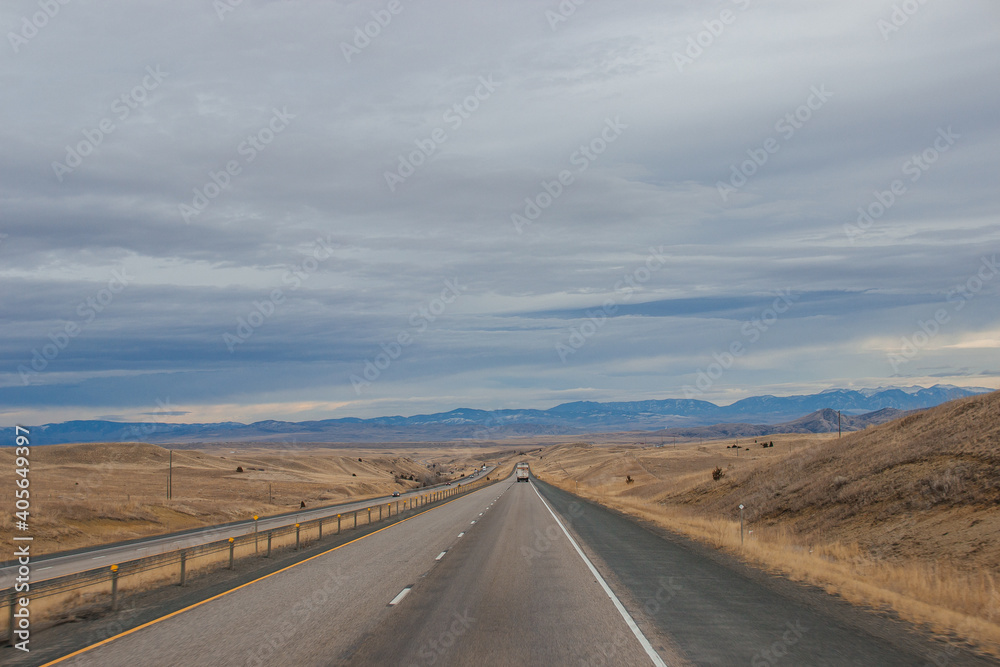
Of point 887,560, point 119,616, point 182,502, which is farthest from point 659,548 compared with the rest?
Answer: point 182,502

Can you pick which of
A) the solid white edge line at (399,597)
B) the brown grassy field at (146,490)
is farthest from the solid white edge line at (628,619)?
the brown grassy field at (146,490)

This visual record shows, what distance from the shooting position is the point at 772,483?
3438cm

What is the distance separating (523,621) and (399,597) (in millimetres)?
2855

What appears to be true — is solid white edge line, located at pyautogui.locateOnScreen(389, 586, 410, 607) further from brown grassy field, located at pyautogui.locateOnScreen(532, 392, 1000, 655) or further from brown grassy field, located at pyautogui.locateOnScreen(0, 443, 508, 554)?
brown grassy field, located at pyautogui.locateOnScreen(0, 443, 508, 554)

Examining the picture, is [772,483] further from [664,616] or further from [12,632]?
[12,632]

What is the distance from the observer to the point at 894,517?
73.4 ft

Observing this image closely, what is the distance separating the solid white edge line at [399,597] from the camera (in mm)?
11945

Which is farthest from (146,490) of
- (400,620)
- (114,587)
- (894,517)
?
(400,620)

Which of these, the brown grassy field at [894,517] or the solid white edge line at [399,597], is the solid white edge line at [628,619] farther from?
the brown grassy field at [894,517]

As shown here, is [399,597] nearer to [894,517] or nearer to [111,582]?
[111,582]

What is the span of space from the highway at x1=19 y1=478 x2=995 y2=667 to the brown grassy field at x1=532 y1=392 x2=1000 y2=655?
1.33 metres

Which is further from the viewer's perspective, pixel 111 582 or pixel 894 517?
pixel 894 517

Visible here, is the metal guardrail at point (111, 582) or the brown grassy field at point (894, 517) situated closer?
the metal guardrail at point (111, 582)

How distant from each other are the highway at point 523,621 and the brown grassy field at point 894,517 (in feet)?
4.36
